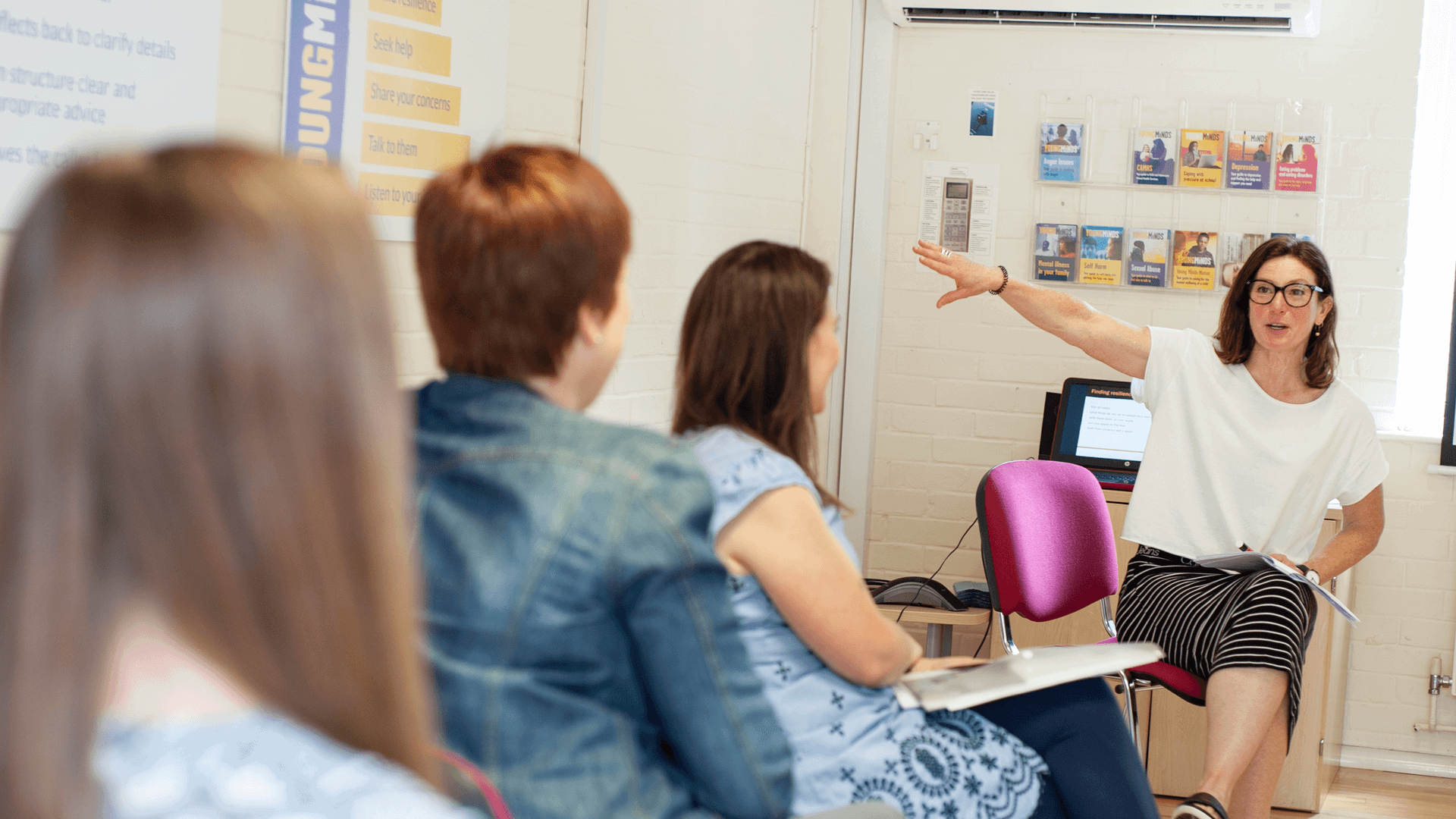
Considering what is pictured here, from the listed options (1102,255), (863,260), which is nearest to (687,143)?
(863,260)

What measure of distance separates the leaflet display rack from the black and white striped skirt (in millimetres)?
1492

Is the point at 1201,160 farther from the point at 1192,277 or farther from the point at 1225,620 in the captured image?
the point at 1225,620

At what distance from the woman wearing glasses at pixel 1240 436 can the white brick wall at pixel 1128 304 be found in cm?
106

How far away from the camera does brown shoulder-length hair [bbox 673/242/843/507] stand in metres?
1.56

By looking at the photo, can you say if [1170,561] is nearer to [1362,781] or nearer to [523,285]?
[1362,781]

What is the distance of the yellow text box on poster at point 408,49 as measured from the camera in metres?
2.00

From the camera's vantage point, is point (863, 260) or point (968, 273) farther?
point (863, 260)

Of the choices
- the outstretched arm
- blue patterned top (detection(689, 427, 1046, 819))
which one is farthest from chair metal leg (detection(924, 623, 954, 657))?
blue patterned top (detection(689, 427, 1046, 819))

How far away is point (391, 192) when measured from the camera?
6.79ft

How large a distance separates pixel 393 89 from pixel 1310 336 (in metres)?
2.07

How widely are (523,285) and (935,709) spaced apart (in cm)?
90

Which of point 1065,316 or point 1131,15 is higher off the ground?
point 1131,15

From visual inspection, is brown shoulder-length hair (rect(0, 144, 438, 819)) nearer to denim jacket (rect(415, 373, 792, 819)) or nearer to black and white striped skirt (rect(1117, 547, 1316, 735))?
denim jacket (rect(415, 373, 792, 819))

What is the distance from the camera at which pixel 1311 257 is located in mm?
2688
